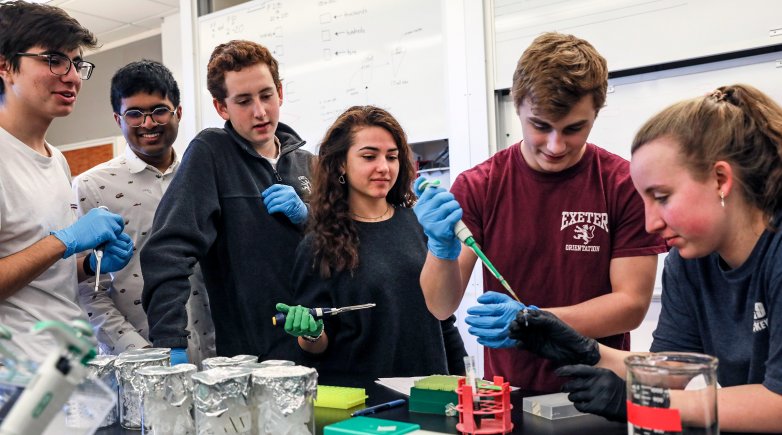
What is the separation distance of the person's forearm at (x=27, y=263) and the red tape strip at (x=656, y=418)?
1.38 meters

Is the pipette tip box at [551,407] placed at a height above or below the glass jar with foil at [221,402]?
below

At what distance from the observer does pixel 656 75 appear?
258cm

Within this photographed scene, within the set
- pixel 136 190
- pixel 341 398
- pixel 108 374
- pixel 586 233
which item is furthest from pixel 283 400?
pixel 136 190

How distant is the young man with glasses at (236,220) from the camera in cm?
157

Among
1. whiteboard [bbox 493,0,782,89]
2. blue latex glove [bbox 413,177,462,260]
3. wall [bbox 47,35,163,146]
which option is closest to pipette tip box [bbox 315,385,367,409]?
blue latex glove [bbox 413,177,462,260]

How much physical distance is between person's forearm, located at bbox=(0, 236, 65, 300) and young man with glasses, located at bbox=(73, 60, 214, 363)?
0.40 meters

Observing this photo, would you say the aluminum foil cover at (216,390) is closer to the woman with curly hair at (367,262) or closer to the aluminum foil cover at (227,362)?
the aluminum foil cover at (227,362)

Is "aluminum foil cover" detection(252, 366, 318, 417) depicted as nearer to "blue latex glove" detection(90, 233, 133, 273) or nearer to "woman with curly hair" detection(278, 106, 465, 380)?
"woman with curly hair" detection(278, 106, 465, 380)

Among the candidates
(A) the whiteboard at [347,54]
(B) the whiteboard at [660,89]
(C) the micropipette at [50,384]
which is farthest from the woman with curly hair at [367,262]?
(A) the whiteboard at [347,54]

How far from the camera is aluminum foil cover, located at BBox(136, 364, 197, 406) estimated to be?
39.4 inches

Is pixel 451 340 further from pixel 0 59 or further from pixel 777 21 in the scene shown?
pixel 777 21

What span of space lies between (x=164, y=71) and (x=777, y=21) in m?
2.23

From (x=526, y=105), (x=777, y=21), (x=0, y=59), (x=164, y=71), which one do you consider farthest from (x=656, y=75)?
(x=0, y=59)

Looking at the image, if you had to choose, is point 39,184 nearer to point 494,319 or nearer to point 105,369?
point 105,369
